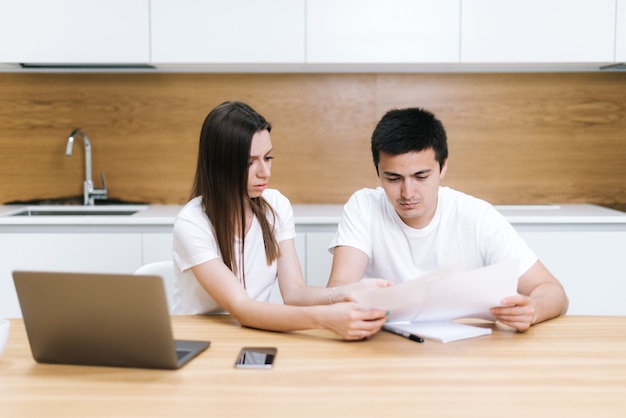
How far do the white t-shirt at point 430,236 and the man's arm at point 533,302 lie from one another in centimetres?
13

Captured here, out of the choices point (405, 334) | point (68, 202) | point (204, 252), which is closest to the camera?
point (405, 334)

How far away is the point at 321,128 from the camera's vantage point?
3457 mm

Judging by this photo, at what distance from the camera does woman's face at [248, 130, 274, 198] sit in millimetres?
1896

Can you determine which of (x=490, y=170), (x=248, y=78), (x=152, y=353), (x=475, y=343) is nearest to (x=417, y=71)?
(x=490, y=170)

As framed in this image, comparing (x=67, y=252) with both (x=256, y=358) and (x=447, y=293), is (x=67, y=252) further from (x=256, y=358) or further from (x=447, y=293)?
(x=447, y=293)

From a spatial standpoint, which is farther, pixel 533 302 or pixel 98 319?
pixel 533 302

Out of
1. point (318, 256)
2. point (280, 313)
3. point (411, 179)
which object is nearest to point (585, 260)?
point (318, 256)

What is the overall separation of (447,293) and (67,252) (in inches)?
76.0

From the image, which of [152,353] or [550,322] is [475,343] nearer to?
[550,322]

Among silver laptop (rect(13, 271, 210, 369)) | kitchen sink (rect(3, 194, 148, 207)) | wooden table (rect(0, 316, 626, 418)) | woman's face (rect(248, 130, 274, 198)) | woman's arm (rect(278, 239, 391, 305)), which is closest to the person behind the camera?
wooden table (rect(0, 316, 626, 418))
